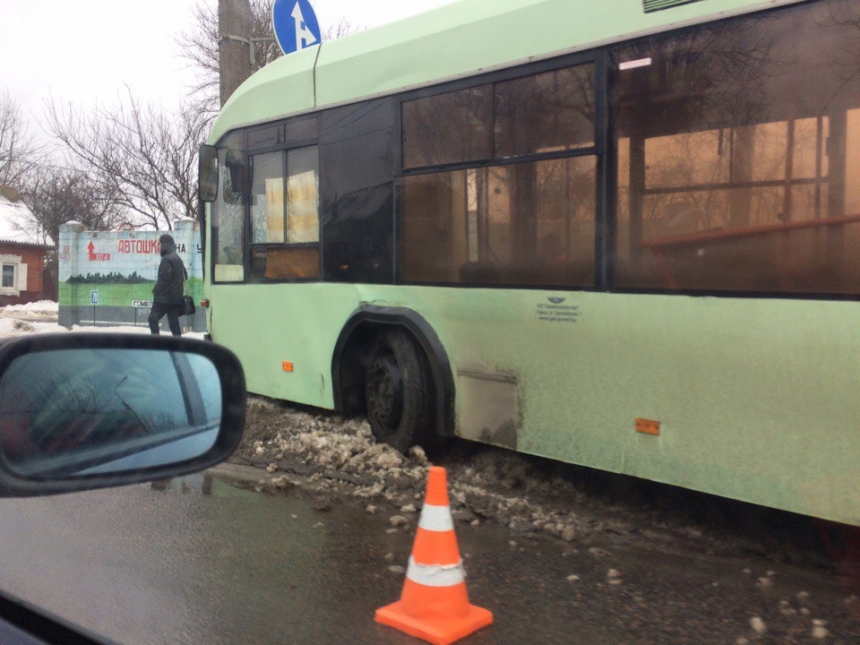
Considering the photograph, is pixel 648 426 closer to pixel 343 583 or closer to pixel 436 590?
pixel 436 590

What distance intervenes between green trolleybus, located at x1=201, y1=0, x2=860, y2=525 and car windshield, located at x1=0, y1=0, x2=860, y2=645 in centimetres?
2

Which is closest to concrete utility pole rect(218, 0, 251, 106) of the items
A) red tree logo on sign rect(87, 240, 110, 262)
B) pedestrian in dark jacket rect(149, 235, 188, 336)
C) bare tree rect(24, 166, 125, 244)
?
pedestrian in dark jacket rect(149, 235, 188, 336)

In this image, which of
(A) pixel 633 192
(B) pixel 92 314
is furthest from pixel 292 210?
(B) pixel 92 314

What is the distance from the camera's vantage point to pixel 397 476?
6.00 m

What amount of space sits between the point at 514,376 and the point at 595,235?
1068mm

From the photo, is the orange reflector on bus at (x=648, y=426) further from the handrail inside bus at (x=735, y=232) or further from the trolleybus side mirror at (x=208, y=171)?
the trolleybus side mirror at (x=208, y=171)

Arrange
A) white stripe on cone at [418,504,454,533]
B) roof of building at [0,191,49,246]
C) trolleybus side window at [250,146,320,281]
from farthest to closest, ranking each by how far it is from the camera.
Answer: roof of building at [0,191,49,246] < trolleybus side window at [250,146,320,281] < white stripe on cone at [418,504,454,533]

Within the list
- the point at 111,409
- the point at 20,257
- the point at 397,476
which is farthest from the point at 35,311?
the point at 111,409

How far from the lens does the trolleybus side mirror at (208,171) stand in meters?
8.21

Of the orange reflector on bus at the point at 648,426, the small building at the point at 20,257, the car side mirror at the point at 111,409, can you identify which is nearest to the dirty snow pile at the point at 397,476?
the orange reflector on bus at the point at 648,426

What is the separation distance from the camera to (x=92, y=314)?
75.7 feet

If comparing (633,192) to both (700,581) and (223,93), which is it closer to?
(700,581)

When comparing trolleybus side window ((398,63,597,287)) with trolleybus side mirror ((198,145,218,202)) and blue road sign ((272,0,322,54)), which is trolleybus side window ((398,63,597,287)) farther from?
blue road sign ((272,0,322,54))

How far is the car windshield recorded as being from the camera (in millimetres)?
3629
